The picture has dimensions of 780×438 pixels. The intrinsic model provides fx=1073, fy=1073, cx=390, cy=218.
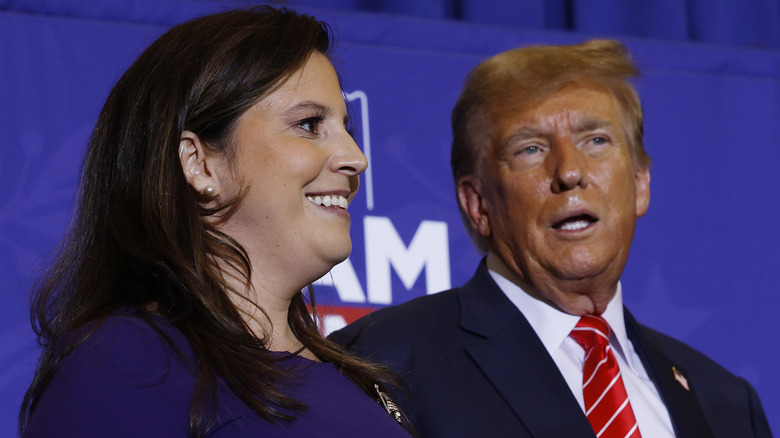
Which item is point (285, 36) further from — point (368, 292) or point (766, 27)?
point (766, 27)

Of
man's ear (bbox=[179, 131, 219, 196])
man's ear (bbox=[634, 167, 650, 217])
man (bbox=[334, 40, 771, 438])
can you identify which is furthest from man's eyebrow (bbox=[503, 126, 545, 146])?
man's ear (bbox=[179, 131, 219, 196])

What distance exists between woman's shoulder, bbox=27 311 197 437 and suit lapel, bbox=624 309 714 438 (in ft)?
3.08

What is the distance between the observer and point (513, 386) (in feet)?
5.40

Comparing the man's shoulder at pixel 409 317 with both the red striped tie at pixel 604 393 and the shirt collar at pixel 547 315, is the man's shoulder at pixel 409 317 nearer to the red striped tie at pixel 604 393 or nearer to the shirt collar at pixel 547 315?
the shirt collar at pixel 547 315

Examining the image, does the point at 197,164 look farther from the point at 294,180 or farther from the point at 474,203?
the point at 474,203

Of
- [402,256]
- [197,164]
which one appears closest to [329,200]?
[197,164]

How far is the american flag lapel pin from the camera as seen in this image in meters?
1.84

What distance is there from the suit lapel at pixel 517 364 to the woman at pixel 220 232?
324 millimetres

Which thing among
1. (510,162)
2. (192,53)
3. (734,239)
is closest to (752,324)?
(734,239)

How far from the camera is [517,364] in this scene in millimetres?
1679

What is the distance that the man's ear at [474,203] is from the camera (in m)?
1.91

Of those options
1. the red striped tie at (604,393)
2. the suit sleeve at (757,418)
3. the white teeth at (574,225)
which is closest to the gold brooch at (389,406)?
the red striped tie at (604,393)

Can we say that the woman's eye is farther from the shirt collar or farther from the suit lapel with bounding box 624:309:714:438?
the suit lapel with bounding box 624:309:714:438

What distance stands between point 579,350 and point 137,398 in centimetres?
91
